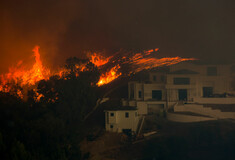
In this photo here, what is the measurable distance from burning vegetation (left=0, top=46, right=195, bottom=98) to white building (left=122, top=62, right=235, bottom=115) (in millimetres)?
8946

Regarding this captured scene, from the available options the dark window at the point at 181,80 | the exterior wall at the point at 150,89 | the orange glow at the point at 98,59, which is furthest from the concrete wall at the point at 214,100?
the orange glow at the point at 98,59

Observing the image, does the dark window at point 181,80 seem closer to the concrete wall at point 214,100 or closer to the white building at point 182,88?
the white building at point 182,88

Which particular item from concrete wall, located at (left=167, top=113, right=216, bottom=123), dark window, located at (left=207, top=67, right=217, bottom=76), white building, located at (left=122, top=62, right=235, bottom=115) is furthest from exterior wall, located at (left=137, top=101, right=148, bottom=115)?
dark window, located at (left=207, top=67, right=217, bottom=76)

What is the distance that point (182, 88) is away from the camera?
181 ft

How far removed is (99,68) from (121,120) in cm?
2432

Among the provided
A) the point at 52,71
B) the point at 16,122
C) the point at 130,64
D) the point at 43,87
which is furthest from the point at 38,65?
the point at 16,122

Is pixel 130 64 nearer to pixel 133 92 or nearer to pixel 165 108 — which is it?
→ pixel 133 92

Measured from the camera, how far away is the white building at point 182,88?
178ft

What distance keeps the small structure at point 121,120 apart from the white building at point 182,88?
588cm

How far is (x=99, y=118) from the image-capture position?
52219 mm

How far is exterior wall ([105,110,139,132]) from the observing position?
4800 cm

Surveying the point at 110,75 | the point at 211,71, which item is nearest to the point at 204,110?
the point at 211,71

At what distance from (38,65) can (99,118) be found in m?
22.6

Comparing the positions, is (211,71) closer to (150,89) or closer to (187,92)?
(187,92)
